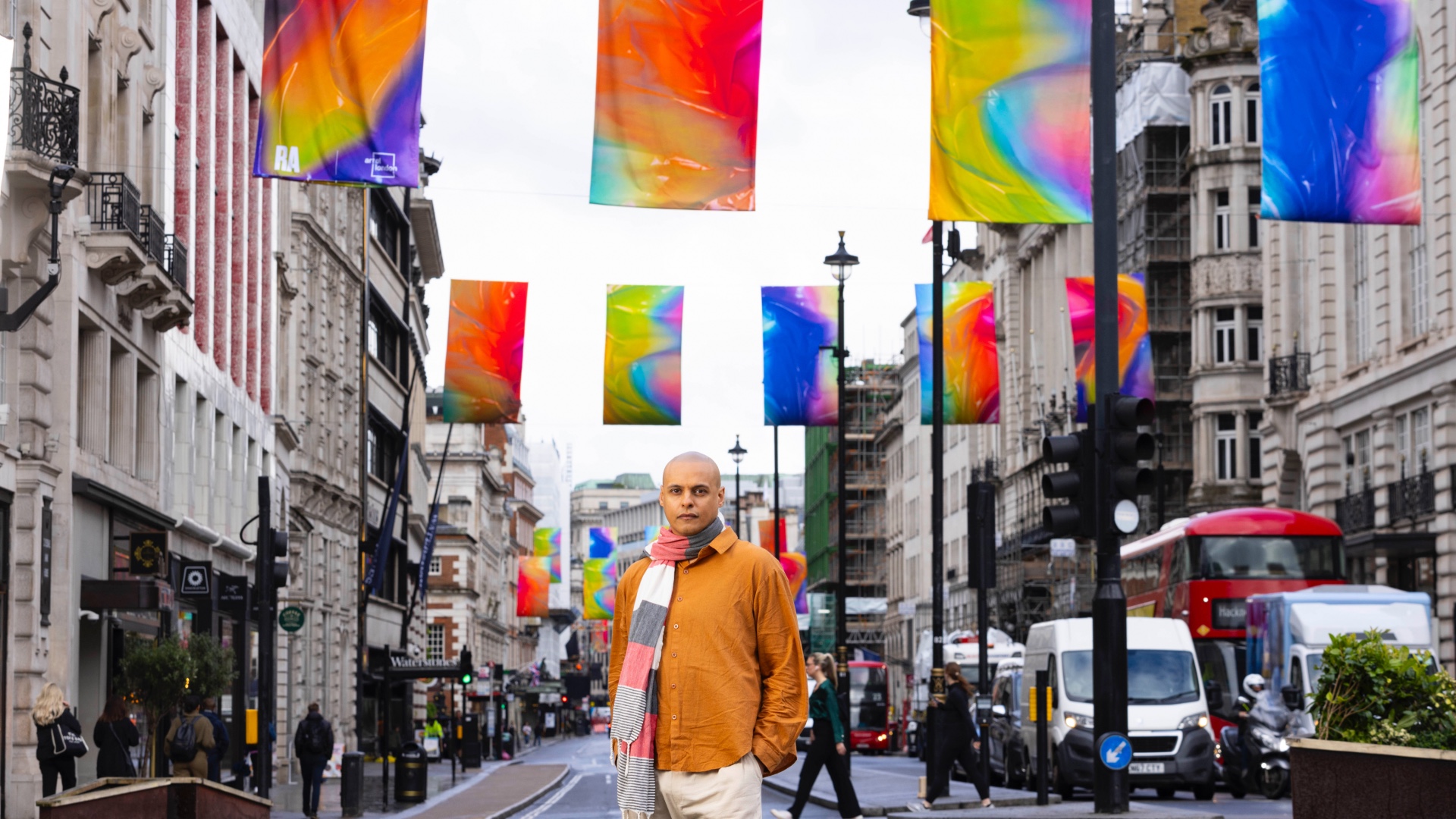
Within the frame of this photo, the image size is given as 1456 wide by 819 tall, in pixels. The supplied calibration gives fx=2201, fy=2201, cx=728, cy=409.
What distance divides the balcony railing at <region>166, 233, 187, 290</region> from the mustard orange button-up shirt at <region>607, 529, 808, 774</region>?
25715 millimetres

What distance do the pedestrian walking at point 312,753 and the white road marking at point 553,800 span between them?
10.0 ft

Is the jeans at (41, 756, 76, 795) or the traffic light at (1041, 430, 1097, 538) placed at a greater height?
the traffic light at (1041, 430, 1097, 538)

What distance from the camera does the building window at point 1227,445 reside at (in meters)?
63.4

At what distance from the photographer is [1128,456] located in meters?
16.2

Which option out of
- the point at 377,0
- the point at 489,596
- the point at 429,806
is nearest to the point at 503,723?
the point at 489,596

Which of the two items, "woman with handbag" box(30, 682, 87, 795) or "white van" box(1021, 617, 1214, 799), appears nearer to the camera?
"woman with handbag" box(30, 682, 87, 795)

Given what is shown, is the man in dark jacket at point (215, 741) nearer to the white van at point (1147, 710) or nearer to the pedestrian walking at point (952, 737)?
the pedestrian walking at point (952, 737)

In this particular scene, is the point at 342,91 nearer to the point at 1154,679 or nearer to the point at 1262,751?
the point at 1154,679

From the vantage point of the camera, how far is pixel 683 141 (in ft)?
60.7

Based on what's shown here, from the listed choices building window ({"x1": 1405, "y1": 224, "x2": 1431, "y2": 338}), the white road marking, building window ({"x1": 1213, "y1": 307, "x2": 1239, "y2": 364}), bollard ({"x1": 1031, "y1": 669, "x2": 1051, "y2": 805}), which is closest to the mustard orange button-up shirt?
bollard ({"x1": 1031, "y1": 669, "x2": 1051, "y2": 805})

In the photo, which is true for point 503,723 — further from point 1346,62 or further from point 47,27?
point 1346,62

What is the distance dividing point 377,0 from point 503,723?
2793 inches

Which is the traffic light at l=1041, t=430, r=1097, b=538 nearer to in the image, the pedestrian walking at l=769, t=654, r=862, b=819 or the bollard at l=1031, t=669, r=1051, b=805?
the pedestrian walking at l=769, t=654, r=862, b=819

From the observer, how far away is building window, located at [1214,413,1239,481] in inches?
2495
